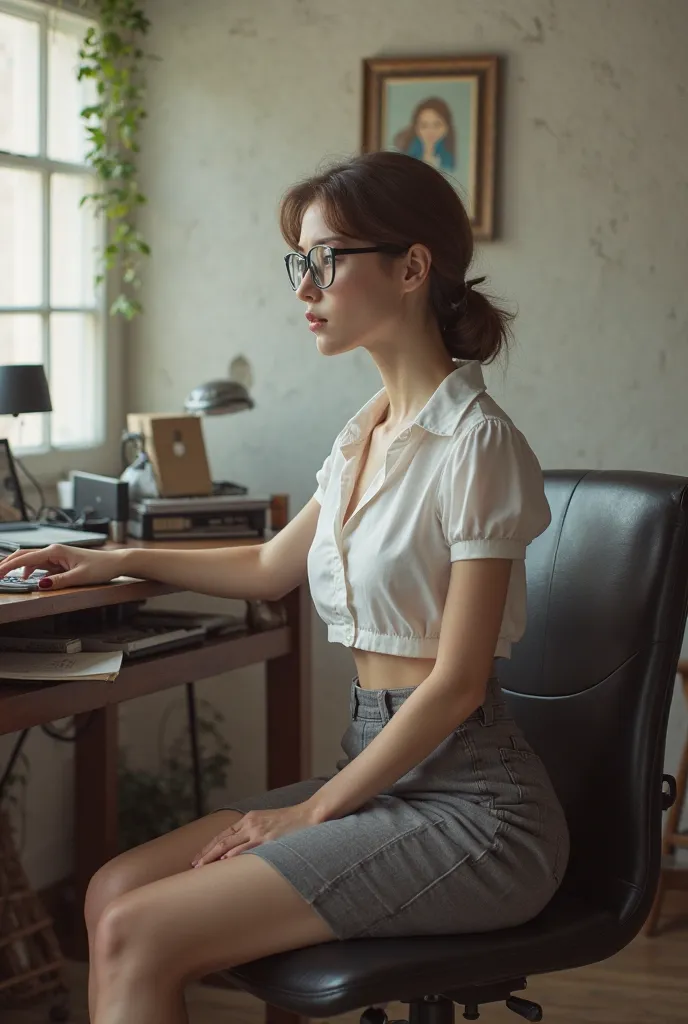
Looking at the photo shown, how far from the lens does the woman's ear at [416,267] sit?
178cm

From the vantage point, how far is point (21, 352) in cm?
291

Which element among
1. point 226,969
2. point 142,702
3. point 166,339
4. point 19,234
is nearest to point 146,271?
point 166,339

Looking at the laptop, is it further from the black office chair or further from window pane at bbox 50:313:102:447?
the black office chair

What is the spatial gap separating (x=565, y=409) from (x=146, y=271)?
1092 mm

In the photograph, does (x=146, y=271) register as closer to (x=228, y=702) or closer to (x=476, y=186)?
(x=476, y=186)

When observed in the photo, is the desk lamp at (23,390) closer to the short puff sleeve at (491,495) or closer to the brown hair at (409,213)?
the brown hair at (409,213)

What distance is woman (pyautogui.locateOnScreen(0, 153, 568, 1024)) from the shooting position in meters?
1.52

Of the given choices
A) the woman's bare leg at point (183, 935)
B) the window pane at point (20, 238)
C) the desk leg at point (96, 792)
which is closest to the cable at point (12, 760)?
the desk leg at point (96, 792)

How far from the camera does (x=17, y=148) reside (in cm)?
286

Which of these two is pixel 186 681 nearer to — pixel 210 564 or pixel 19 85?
pixel 210 564

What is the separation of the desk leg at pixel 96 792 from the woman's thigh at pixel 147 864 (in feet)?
2.60

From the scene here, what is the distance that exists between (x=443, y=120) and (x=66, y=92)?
0.87 meters

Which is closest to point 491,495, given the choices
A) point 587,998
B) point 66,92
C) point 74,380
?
point 587,998

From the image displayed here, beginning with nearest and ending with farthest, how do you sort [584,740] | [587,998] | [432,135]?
[584,740], [587,998], [432,135]
